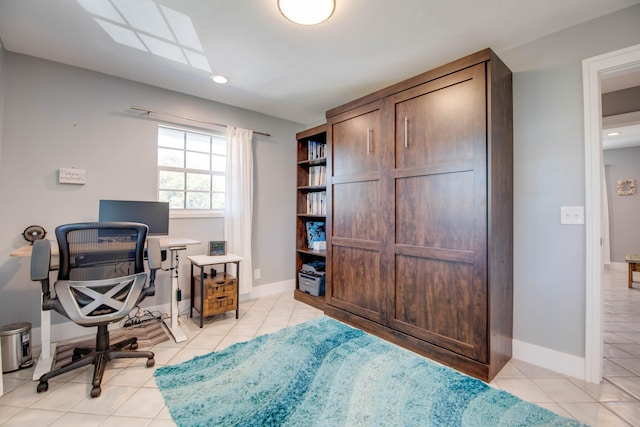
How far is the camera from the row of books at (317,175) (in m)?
3.47

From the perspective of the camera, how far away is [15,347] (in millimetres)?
→ 1884

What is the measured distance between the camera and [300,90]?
2.94 metres

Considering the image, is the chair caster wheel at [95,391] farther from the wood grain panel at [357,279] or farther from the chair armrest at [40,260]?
the wood grain panel at [357,279]

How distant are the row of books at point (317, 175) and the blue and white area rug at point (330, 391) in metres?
1.96

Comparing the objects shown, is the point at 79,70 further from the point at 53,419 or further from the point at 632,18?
the point at 632,18

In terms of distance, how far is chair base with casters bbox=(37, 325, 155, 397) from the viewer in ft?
5.49

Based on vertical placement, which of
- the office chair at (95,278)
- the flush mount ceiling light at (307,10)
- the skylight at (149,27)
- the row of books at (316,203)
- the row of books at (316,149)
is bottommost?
the office chair at (95,278)

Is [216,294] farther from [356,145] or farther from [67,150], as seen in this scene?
[356,145]

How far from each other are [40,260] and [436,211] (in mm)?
2677

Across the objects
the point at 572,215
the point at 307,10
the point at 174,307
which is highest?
the point at 307,10

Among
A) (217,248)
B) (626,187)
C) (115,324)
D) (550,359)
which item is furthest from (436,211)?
(626,187)

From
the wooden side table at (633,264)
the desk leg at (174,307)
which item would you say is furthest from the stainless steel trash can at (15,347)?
the wooden side table at (633,264)

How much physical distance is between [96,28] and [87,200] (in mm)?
1432

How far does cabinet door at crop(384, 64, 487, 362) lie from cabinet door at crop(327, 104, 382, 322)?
22cm
